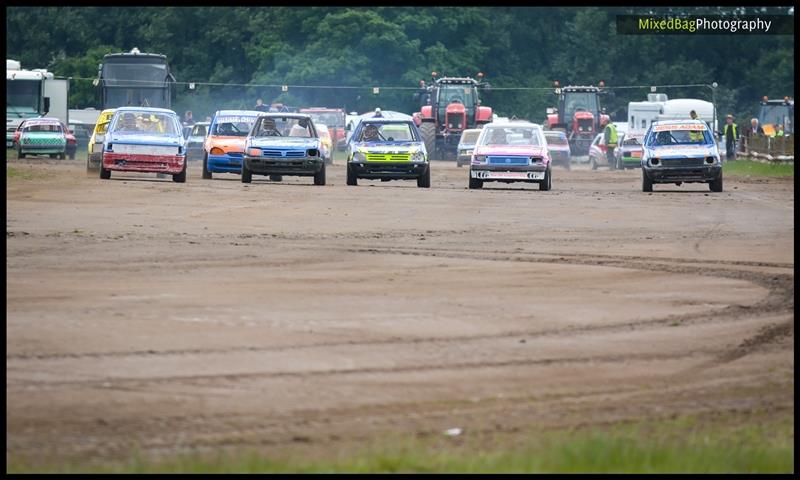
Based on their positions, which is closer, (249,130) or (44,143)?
(249,130)

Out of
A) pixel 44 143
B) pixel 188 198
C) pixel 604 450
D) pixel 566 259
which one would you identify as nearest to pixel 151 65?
pixel 44 143

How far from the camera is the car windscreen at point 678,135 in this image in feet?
111

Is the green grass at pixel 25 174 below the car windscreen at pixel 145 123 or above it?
below

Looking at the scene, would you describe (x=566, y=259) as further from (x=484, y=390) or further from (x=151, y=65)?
(x=151, y=65)

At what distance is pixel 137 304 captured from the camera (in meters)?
12.6

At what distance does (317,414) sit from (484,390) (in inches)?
45.8

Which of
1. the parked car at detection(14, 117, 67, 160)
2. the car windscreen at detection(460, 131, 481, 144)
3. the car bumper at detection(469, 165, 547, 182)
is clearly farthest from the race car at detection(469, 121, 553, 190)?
the parked car at detection(14, 117, 67, 160)

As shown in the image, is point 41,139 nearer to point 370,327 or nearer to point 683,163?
point 683,163

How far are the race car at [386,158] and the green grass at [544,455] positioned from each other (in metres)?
25.9

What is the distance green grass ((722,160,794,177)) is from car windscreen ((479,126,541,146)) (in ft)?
39.1

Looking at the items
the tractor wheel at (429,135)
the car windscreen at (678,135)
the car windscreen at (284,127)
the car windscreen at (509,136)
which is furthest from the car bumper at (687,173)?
the tractor wheel at (429,135)

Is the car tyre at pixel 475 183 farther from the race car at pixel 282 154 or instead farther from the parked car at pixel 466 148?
the parked car at pixel 466 148

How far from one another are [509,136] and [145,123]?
24.2 ft

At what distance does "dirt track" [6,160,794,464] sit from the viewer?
8.47 m
